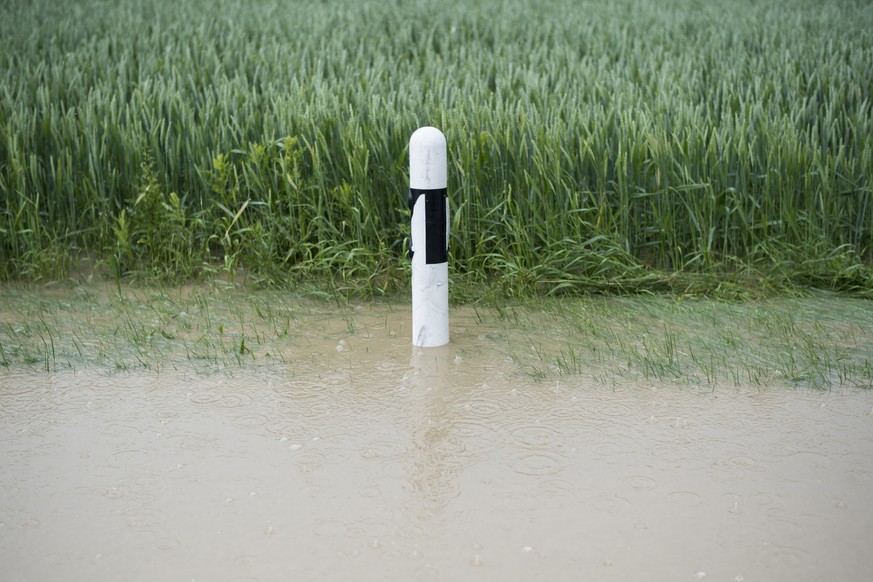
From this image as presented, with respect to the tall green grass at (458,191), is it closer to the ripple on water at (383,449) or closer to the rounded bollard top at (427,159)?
the rounded bollard top at (427,159)

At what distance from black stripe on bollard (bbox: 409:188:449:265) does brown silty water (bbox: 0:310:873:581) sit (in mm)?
507

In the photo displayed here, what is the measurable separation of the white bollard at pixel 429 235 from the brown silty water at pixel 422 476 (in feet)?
0.88

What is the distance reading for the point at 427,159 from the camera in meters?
4.21

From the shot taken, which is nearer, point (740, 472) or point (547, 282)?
point (740, 472)

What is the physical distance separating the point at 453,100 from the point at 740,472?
398 cm

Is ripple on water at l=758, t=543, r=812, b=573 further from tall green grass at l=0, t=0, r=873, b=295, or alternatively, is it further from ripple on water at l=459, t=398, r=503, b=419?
tall green grass at l=0, t=0, r=873, b=295

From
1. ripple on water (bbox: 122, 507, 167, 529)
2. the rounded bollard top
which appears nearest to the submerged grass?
the rounded bollard top

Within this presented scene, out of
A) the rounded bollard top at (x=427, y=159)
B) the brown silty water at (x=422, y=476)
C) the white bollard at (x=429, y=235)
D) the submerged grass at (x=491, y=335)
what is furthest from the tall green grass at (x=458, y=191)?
the brown silty water at (x=422, y=476)

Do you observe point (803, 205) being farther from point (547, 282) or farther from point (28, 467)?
point (28, 467)

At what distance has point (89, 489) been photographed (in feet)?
9.61

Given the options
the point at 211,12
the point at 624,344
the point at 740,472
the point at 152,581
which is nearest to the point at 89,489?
the point at 152,581

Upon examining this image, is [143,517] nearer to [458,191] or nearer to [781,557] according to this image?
[781,557]

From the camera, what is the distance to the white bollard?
13.8 ft

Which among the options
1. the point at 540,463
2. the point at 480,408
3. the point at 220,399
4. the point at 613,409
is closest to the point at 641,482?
the point at 540,463
